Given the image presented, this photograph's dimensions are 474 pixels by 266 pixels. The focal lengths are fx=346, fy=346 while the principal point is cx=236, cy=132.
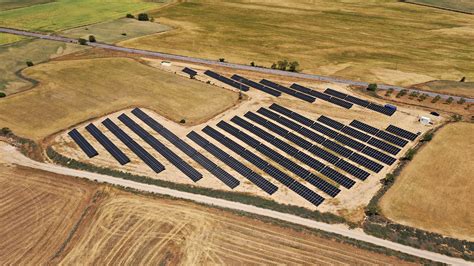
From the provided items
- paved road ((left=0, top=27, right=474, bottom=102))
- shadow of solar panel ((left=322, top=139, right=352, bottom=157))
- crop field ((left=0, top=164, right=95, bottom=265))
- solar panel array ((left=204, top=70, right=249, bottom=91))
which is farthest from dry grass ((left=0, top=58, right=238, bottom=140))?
shadow of solar panel ((left=322, top=139, right=352, bottom=157))

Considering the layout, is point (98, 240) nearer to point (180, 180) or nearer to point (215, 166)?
point (180, 180)

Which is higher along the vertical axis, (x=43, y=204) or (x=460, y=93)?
(x=460, y=93)

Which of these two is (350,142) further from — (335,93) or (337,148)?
(335,93)

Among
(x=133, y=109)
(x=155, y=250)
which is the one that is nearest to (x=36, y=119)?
(x=133, y=109)

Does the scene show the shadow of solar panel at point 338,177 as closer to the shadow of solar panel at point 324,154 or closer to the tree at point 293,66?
the shadow of solar panel at point 324,154

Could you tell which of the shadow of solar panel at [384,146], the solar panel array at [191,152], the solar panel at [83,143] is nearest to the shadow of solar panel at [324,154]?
the shadow of solar panel at [384,146]

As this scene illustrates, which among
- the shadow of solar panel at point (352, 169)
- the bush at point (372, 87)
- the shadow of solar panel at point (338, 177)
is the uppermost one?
the bush at point (372, 87)

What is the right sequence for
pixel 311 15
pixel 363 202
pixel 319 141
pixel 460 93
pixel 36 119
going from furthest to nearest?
pixel 311 15
pixel 460 93
pixel 36 119
pixel 319 141
pixel 363 202

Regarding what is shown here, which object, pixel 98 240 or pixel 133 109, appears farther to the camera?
pixel 133 109
